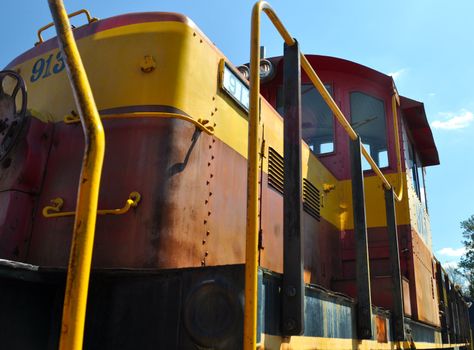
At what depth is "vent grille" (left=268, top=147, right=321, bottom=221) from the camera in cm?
320

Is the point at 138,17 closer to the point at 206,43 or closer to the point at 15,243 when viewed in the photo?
the point at 206,43

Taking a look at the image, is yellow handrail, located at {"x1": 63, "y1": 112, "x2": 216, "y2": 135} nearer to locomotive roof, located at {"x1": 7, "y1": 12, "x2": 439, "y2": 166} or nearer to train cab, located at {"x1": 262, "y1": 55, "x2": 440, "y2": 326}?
locomotive roof, located at {"x1": 7, "y1": 12, "x2": 439, "y2": 166}

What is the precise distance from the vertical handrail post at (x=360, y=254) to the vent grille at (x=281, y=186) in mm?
528

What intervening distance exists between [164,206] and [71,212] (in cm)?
40

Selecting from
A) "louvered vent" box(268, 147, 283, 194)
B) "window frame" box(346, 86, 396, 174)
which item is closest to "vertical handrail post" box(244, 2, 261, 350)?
"louvered vent" box(268, 147, 283, 194)

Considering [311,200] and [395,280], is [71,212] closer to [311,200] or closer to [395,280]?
[311,200]

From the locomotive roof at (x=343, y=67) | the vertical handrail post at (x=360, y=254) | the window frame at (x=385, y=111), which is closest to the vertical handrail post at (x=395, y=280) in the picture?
the vertical handrail post at (x=360, y=254)

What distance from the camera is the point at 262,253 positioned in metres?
2.80

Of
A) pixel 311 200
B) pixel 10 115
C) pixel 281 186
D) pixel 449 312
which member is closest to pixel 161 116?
pixel 10 115

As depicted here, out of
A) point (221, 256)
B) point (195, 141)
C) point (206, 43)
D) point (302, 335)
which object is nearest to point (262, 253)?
point (221, 256)

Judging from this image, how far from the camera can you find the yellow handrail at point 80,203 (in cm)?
111

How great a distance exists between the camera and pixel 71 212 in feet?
6.67

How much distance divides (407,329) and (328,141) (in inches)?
74.6

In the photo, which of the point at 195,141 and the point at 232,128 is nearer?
the point at 195,141
